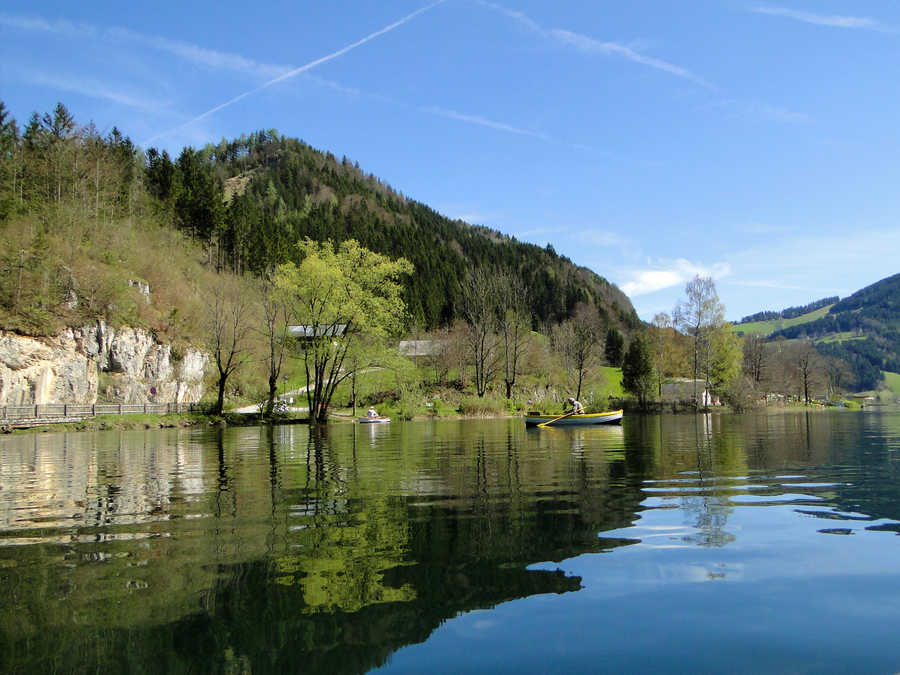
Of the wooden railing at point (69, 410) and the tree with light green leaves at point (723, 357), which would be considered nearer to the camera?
the wooden railing at point (69, 410)

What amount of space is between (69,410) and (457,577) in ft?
150

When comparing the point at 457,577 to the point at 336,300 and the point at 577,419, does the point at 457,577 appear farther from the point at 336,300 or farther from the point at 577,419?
the point at 336,300

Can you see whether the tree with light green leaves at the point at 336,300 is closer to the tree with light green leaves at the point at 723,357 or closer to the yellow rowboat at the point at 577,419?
the yellow rowboat at the point at 577,419

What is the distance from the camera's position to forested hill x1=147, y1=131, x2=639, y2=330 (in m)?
90.8

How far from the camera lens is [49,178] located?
192 ft

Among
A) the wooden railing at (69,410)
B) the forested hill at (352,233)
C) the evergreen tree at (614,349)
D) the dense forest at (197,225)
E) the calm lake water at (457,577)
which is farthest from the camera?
the evergreen tree at (614,349)

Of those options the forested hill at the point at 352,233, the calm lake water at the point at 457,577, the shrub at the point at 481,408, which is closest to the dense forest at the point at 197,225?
the forested hill at the point at 352,233

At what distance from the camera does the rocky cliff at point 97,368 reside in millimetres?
43438

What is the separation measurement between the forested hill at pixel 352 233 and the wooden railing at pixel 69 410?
4548cm

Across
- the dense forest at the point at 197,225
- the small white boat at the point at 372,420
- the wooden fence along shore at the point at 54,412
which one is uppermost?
the dense forest at the point at 197,225

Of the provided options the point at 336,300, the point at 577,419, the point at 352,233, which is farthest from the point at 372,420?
the point at 352,233

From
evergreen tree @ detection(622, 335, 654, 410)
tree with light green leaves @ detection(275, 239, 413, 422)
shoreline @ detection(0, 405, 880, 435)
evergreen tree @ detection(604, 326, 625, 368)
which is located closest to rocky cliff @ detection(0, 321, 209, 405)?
shoreline @ detection(0, 405, 880, 435)

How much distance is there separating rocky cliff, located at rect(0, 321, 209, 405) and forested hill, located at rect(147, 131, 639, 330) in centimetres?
3595

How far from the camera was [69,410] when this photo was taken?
42719 millimetres
